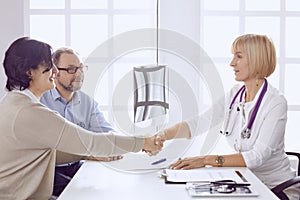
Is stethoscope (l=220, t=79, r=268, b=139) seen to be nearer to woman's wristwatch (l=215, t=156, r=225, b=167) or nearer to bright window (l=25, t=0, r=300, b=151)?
woman's wristwatch (l=215, t=156, r=225, b=167)

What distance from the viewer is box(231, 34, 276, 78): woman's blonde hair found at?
262 cm

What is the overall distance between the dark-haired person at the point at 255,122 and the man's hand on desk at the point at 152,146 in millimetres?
132

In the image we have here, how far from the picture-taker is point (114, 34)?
3809mm

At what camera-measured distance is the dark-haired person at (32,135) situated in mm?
1990

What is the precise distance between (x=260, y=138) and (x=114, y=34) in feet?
5.60

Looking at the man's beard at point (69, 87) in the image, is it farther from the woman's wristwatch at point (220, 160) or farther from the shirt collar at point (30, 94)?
the woman's wristwatch at point (220, 160)

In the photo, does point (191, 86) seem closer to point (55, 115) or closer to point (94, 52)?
point (94, 52)

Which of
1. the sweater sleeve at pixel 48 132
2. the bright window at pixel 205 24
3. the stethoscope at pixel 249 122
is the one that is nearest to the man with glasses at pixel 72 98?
the stethoscope at pixel 249 122

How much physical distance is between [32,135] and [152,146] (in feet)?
1.99

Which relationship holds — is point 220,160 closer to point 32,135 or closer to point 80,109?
point 32,135

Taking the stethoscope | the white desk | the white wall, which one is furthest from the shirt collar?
the white wall

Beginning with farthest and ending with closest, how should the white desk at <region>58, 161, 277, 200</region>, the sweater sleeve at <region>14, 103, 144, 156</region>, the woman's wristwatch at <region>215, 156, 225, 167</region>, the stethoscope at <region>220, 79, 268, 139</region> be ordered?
1. the stethoscope at <region>220, 79, 268, 139</region>
2. the woman's wristwatch at <region>215, 156, 225, 167</region>
3. the sweater sleeve at <region>14, 103, 144, 156</region>
4. the white desk at <region>58, 161, 277, 200</region>

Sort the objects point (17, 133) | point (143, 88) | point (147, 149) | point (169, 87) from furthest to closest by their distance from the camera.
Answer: point (169, 87), point (143, 88), point (147, 149), point (17, 133)

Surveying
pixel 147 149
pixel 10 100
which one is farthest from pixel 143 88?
pixel 10 100
